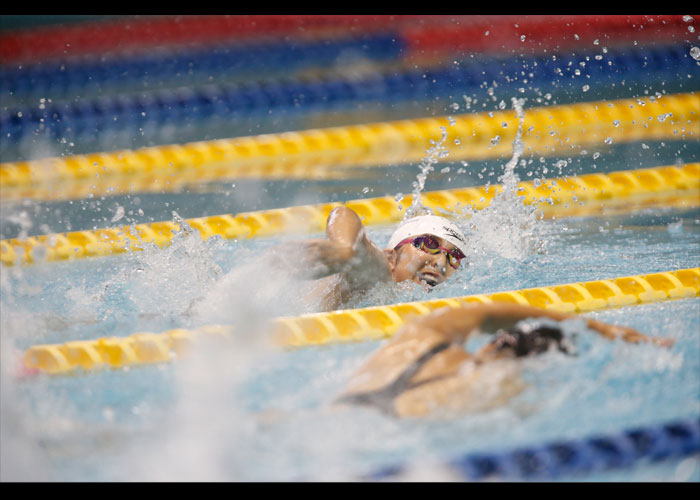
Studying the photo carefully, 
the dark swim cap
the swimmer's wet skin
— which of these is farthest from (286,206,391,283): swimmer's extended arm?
the dark swim cap

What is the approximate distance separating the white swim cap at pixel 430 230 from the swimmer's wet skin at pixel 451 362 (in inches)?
40.2

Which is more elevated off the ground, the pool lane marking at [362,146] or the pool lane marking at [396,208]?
the pool lane marking at [362,146]

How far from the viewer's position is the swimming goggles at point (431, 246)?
10.3 feet

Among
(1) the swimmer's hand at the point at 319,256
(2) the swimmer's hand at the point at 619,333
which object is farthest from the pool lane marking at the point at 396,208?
(2) the swimmer's hand at the point at 619,333

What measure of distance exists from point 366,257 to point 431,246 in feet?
1.21

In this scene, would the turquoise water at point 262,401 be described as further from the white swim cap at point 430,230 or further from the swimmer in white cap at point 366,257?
the white swim cap at point 430,230

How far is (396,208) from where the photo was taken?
14.0 ft

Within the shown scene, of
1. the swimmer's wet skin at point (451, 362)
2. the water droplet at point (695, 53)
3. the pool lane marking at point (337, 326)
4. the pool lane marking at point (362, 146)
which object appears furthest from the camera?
the water droplet at point (695, 53)

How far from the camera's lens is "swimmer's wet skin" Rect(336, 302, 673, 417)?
2.02 m

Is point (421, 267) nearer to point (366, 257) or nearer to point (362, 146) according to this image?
point (366, 257)

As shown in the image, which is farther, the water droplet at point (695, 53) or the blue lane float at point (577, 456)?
the water droplet at point (695, 53)

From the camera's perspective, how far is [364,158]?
495 centimetres
